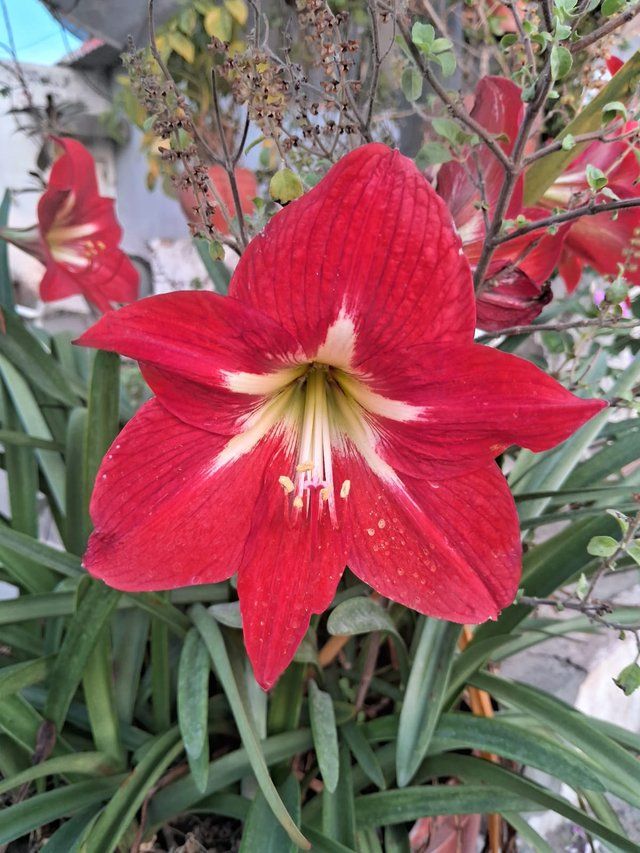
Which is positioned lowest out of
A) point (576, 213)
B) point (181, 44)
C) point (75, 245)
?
point (576, 213)

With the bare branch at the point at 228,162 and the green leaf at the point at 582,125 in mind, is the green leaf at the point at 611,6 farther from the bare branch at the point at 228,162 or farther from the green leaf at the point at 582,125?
the bare branch at the point at 228,162

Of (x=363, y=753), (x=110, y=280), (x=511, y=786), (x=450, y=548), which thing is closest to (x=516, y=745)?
(x=511, y=786)

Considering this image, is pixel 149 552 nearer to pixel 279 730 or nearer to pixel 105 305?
pixel 279 730

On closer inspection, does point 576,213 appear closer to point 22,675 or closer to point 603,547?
point 603,547

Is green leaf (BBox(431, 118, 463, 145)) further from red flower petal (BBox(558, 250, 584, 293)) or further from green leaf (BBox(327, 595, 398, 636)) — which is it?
green leaf (BBox(327, 595, 398, 636))

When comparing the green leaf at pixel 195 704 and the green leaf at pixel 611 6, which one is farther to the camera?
the green leaf at pixel 195 704

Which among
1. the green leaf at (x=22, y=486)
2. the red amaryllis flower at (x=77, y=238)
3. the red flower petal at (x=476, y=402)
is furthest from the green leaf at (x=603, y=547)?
the red amaryllis flower at (x=77, y=238)
